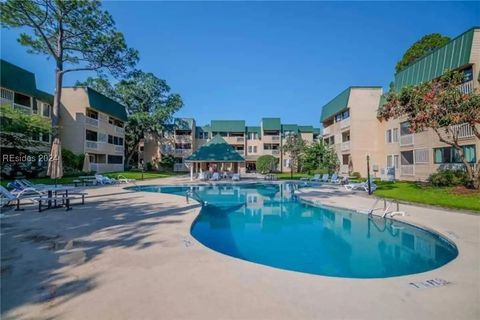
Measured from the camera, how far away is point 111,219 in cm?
939

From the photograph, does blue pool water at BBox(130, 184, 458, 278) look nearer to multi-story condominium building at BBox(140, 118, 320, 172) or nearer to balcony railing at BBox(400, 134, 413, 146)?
balcony railing at BBox(400, 134, 413, 146)

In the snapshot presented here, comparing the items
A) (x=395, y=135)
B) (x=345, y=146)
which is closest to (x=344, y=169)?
(x=345, y=146)

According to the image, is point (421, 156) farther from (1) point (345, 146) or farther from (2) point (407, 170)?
(1) point (345, 146)

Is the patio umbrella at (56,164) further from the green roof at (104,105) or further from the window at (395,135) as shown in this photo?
the window at (395,135)

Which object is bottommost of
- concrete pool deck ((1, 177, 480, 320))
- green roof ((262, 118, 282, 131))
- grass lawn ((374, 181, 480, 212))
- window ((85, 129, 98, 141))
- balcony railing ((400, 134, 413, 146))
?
concrete pool deck ((1, 177, 480, 320))

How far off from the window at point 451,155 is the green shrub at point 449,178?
1886 millimetres

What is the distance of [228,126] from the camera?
52156 mm

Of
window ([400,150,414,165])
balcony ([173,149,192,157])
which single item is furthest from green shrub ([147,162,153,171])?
window ([400,150,414,165])

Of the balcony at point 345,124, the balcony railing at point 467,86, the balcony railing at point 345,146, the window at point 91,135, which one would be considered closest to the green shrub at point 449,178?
the balcony railing at point 467,86

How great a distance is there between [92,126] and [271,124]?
31.3 metres

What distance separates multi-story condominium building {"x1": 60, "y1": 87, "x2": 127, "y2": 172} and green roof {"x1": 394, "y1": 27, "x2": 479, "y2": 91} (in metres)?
32.5

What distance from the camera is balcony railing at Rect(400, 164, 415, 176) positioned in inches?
948

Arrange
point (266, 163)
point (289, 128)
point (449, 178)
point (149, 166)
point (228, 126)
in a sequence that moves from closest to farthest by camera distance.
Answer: point (449, 178) < point (266, 163) < point (149, 166) < point (228, 126) < point (289, 128)

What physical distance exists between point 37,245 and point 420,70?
1104 inches
